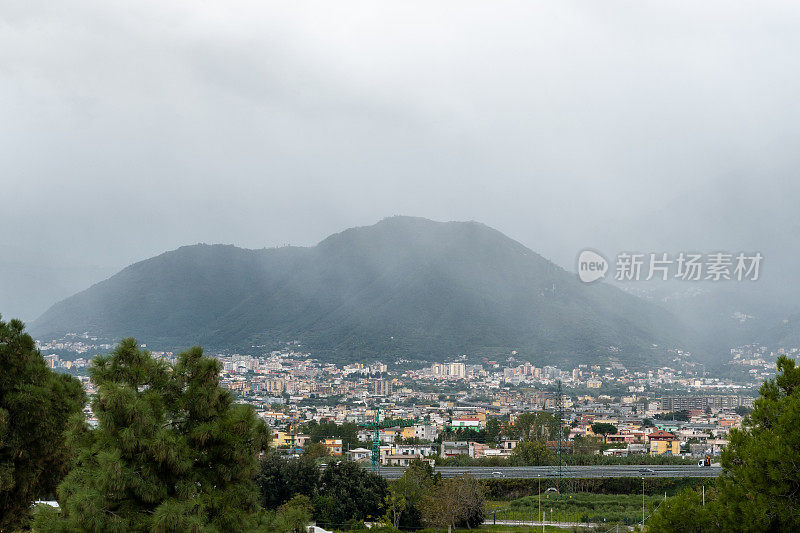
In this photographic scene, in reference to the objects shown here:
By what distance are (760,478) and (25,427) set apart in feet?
19.5

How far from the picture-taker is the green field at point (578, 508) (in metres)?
17.5

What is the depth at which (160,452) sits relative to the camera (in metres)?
3.91

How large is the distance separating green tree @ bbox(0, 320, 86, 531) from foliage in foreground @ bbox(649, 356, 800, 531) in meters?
5.19

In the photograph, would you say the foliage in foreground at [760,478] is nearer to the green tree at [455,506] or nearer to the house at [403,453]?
the green tree at [455,506]

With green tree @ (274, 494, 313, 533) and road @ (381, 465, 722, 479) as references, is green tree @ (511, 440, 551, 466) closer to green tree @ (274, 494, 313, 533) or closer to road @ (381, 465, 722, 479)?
road @ (381, 465, 722, 479)

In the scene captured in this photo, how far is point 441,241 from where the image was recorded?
10612 cm

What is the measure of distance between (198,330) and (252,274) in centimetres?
1784

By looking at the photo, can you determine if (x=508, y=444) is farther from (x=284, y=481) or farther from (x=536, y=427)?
(x=284, y=481)

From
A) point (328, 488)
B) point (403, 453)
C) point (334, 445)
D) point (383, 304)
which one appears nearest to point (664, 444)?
point (403, 453)

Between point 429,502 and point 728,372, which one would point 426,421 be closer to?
point 429,502

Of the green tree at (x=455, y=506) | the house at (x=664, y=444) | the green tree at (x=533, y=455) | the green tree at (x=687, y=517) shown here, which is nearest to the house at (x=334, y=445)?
the green tree at (x=533, y=455)

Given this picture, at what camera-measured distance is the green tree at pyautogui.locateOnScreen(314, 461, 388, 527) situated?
54.9ft

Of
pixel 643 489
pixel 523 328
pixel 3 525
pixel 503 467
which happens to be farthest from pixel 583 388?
pixel 3 525

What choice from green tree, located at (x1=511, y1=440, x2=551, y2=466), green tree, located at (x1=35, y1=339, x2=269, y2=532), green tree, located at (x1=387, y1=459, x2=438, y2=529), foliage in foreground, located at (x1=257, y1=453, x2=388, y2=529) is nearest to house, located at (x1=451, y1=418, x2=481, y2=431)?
green tree, located at (x1=511, y1=440, x2=551, y2=466)
